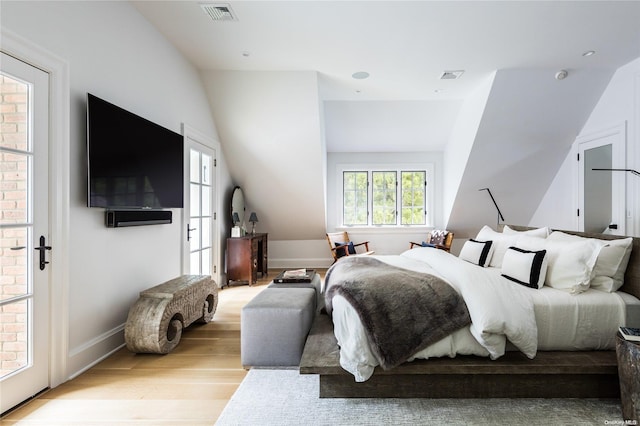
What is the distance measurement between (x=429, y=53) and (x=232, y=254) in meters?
3.55

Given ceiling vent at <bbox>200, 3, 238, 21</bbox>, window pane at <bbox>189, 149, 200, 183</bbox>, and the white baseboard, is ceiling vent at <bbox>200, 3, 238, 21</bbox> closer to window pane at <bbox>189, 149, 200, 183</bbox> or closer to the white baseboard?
window pane at <bbox>189, 149, 200, 183</bbox>

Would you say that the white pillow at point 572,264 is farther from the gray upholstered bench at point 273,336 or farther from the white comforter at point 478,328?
the gray upholstered bench at point 273,336

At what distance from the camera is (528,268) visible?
2328mm

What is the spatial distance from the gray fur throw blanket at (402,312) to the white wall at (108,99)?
1768 millimetres

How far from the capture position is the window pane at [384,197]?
243 inches

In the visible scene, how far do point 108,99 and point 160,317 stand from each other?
66.7 inches

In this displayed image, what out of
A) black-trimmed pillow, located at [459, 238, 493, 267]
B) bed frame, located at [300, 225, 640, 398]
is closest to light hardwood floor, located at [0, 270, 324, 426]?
bed frame, located at [300, 225, 640, 398]

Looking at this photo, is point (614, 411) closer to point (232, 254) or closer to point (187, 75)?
point (232, 254)

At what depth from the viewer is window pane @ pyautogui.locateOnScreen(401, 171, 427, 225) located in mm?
6145

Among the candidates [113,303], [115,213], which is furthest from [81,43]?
[113,303]

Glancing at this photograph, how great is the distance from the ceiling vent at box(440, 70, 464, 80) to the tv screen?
3063 mm

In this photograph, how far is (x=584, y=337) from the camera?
1.95 meters

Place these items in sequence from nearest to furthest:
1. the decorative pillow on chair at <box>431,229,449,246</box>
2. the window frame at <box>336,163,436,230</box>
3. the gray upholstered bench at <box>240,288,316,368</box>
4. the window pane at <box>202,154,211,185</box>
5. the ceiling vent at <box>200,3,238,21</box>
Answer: the gray upholstered bench at <box>240,288,316,368</box>
the ceiling vent at <box>200,3,238,21</box>
the window pane at <box>202,154,211,185</box>
the decorative pillow on chair at <box>431,229,449,246</box>
the window frame at <box>336,163,436,230</box>

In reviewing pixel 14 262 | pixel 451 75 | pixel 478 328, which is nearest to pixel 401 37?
pixel 451 75
